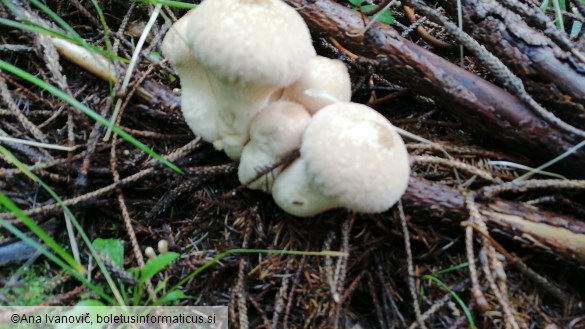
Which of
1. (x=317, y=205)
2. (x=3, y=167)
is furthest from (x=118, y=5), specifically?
(x=317, y=205)

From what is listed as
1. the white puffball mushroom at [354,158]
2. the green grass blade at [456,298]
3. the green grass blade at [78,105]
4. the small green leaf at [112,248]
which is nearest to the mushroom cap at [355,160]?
the white puffball mushroom at [354,158]

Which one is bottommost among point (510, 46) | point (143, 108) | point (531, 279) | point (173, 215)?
point (531, 279)

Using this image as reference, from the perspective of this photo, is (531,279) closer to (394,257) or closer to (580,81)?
(394,257)

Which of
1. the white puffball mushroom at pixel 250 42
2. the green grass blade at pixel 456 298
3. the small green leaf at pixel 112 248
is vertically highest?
the white puffball mushroom at pixel 250 42

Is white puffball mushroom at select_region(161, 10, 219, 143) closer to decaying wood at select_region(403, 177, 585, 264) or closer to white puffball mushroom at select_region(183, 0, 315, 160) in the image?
white puffball mushroom at select_region(183, 0, 315, 160)

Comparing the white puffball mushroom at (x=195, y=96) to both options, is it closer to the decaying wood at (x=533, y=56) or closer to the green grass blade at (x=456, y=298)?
the green grass blade at (x=456, y=298)

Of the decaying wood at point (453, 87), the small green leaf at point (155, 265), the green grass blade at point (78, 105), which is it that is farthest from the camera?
the decaying wood at point (453, 87)

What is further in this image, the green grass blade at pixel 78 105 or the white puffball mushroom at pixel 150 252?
the white puffball mushroom at pixel 150 252
